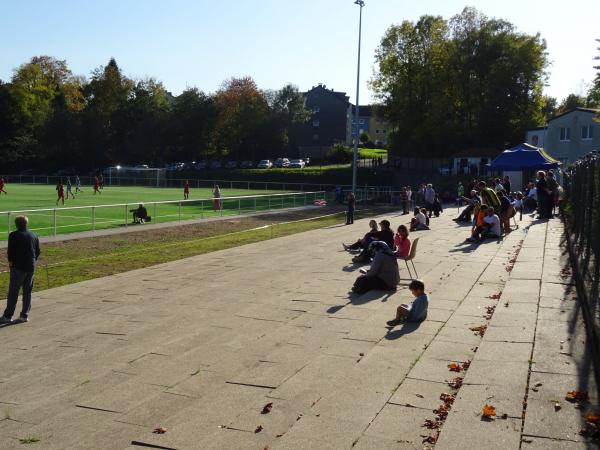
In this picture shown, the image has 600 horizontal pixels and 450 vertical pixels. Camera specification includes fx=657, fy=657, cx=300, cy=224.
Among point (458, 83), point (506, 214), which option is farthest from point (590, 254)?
point (458, 83)

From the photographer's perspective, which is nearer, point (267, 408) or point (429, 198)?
point (267, 408)

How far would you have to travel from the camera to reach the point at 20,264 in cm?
1058

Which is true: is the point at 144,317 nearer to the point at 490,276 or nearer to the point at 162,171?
the point at 490,276

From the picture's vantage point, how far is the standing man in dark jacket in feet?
34.7

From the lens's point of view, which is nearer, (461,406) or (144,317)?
(461,406)

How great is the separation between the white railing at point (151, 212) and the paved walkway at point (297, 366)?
13797mm

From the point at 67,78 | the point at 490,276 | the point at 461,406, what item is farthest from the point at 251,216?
the point at 67,78

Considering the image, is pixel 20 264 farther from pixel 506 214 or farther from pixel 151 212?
pixel 151 212

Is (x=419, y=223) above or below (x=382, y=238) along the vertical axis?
below

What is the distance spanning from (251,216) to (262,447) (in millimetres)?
30066

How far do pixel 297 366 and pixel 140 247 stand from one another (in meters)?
15.6

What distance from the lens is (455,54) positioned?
63188 mm

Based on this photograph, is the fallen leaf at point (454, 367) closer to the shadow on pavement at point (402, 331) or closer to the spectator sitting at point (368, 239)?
the shadow on pavement at point (402, 331)

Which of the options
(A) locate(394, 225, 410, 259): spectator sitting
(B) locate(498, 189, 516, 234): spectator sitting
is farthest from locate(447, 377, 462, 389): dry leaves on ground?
(B) locate(498, 189, 516, 234): spectator sitting
